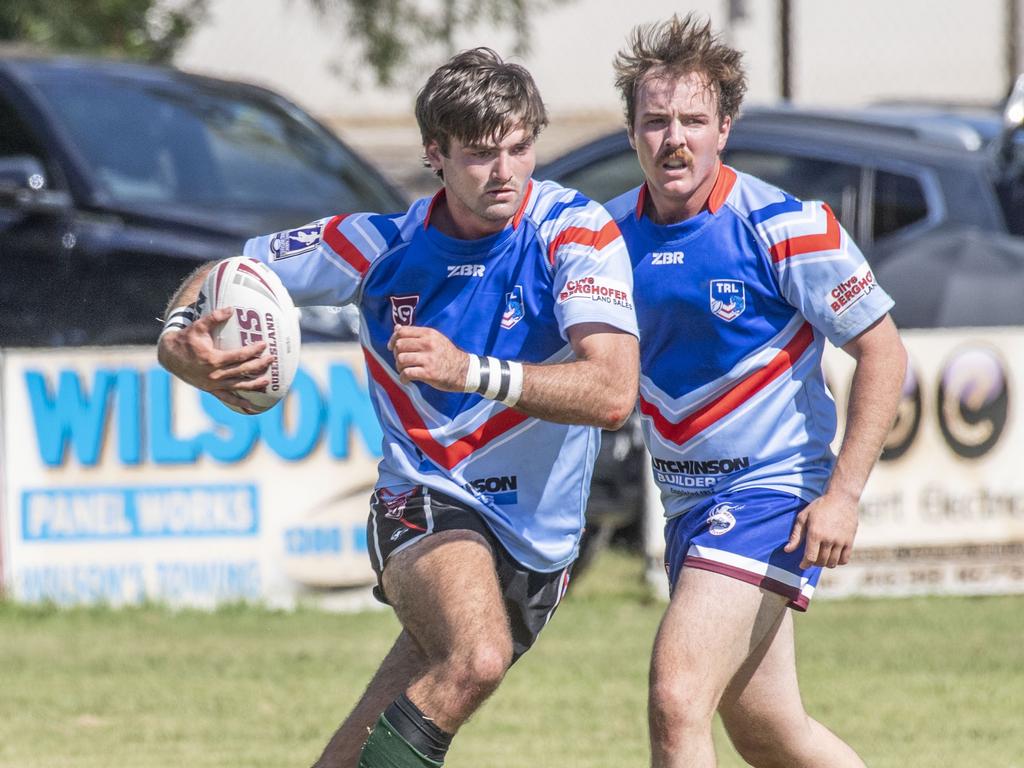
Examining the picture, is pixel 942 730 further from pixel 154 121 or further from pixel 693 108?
pixel 154 121

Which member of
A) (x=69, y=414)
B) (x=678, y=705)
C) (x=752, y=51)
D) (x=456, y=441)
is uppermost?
(x=456, y=441)

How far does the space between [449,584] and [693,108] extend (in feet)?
4.32

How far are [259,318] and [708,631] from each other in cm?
133

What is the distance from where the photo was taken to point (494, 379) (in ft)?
12.9

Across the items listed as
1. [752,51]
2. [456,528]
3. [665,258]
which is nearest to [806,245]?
[665,258]

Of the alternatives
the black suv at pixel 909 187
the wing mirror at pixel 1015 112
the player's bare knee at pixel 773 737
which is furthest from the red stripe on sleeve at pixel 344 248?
the wing mirror at pixel 1015 112

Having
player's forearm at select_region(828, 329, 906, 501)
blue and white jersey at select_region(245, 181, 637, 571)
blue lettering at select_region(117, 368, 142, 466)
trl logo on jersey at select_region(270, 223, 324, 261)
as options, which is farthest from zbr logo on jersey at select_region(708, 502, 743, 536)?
blue lettering at select_region(117, 368, 142, 466)

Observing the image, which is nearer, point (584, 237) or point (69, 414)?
point (584, 237)

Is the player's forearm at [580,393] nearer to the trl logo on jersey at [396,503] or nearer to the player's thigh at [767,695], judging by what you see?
the trl logo on jersey at [396,503]

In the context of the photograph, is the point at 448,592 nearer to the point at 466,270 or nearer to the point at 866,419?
the point at 466,270

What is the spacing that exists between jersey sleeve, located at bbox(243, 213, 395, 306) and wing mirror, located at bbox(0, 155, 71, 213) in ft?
12.8

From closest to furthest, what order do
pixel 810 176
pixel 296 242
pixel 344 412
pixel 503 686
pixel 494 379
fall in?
pixel 494 379
pixel 296 242
pixel 503 686
pixel 344 412
pixel 810 176

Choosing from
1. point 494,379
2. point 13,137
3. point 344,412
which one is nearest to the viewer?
point 494,379

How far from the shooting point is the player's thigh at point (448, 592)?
4035 mm
